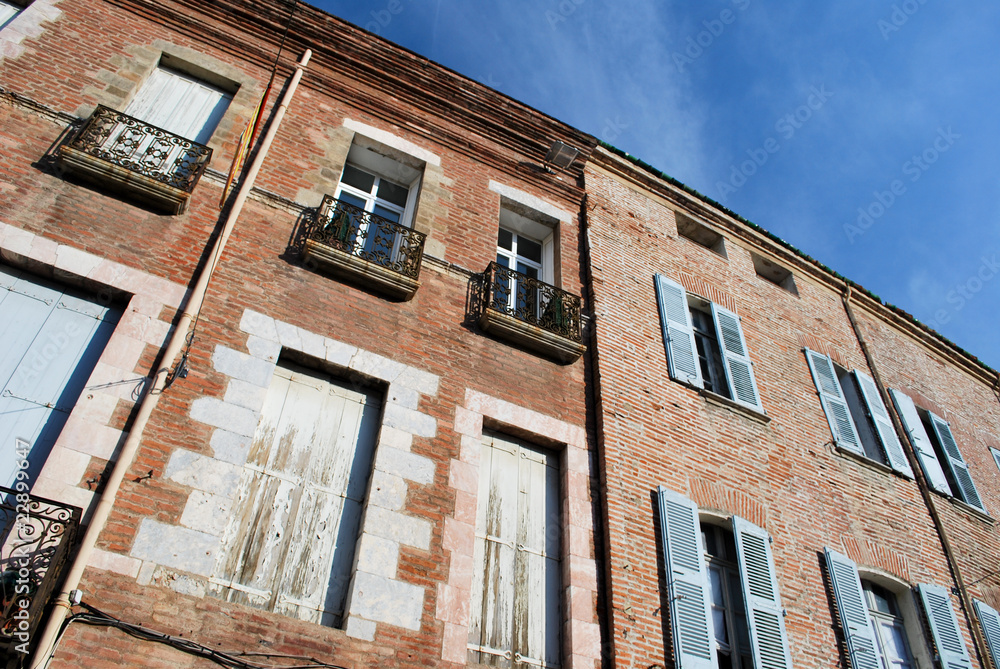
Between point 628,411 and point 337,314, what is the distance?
11.5 feet

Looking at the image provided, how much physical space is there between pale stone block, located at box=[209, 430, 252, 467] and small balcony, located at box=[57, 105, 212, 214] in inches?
99.8

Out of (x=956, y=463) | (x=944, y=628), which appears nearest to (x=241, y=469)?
(x=944, y=628)

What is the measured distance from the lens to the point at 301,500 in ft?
19.2

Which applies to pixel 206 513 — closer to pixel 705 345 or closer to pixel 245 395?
pixel 245 395

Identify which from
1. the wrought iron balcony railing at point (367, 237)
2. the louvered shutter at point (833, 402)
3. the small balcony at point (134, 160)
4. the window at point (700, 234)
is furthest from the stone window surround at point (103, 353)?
the louvered shutter at point (833, 402)

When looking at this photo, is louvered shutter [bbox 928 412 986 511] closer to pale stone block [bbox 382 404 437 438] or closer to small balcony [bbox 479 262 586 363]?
small balcony [bbox 479 262 586 363]

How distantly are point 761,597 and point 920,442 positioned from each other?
5275mm

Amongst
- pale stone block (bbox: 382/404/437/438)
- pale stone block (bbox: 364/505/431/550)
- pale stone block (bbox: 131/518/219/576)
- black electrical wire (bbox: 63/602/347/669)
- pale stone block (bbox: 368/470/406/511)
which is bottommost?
black electrical wire (bbox: 63/602/347/669)

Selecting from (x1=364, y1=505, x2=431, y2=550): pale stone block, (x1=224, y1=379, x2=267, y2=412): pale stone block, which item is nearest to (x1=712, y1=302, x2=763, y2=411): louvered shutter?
(x1=364, y1=505, x2=431, y2=550): pale stone block

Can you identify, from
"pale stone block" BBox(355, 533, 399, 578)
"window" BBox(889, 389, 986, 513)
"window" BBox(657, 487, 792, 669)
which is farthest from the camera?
"window" BBox(889, 389, 986, 513)

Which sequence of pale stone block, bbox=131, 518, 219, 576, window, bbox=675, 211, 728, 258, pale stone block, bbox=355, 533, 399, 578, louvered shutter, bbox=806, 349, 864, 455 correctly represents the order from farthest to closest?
window, bbox=675, 211, 728, 258, louvered shutter, bbox=806, 349, 864, 455, pale stone block, bbox=355, 533, 399, 578, pale stone block, bbox=131, 518, 219, 576

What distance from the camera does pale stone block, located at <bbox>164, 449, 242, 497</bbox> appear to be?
17.7 feet

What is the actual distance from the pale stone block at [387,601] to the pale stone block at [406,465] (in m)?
0.95

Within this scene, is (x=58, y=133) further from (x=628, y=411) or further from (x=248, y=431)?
(x=628, y=411)
